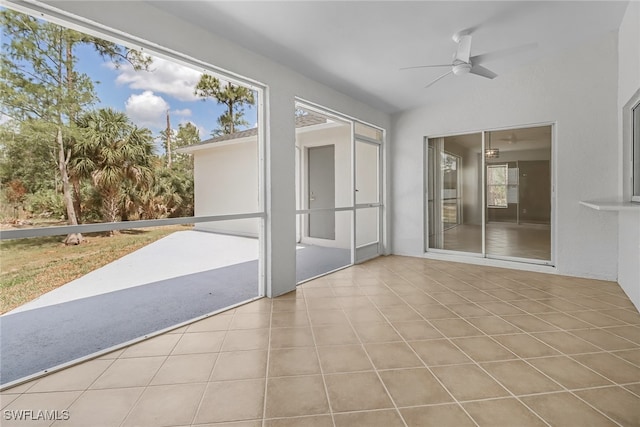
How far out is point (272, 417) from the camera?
169 centimetres

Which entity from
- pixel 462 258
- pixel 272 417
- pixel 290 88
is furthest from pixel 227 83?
pixel 462 258

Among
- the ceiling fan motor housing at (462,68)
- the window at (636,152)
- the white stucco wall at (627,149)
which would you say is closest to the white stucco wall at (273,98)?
the ceiling fan motor housing at (462,68)

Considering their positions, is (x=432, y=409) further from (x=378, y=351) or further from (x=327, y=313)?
(x=327, y=313)

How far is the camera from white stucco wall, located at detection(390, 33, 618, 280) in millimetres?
4121

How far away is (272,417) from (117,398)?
3.06ft

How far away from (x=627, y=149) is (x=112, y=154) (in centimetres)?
545

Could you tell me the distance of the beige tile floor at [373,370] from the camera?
1708 millimetres

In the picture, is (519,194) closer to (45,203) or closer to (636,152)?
(636,152)

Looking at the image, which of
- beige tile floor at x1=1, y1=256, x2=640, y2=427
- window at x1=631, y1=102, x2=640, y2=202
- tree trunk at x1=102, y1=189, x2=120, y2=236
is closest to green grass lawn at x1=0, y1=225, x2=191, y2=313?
tree trunk at x1=102, y1=189, x2=120, y2=236

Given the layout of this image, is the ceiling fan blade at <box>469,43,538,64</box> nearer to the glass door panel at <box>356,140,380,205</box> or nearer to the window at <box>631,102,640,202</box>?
the window at <box>631,102,640,202</box>

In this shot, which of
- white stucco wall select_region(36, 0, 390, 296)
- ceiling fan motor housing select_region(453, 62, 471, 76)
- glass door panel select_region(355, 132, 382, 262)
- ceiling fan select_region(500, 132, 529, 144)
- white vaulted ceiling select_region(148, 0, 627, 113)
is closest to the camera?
white stucco wall select_region(36, 0, 390, 296)

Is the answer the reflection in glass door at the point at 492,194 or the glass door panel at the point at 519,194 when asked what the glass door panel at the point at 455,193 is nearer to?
the reflection in glass door at the point at 492,194

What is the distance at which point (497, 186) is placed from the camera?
5.21 metres

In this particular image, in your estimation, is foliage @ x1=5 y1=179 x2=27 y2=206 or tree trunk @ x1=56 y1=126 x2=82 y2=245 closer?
foliage @ x1=5 y1=179 x2=27 y2=206
